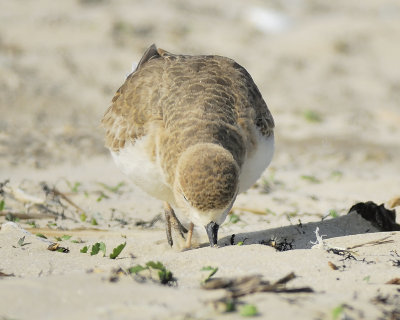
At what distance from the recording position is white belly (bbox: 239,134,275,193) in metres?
5.45

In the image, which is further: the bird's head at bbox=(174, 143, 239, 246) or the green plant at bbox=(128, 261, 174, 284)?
the bird's head at bbox=(174, 143, 239, 246)

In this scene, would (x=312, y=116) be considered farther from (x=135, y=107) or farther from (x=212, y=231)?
(x=212, y=231)

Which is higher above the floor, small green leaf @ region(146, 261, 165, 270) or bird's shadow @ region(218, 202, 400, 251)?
bird's shadow @ region(218, 202, 400, 251)

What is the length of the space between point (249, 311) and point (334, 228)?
2.81m

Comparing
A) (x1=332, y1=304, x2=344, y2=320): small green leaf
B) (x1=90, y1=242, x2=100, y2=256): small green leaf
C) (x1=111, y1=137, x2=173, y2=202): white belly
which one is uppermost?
(x1=111, y1=137, x2=173, y2=202): white belly

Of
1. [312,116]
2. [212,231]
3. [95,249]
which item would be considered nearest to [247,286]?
[212,231]

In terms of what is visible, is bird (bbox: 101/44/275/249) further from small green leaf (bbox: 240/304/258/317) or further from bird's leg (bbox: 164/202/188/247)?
small green leaf (bbox: 240/304/258/317)

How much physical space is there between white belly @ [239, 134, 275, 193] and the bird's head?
445 millimetres

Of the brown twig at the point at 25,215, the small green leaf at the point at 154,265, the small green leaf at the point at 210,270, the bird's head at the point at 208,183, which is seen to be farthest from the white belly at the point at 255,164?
the brown twig at the point at 25,215

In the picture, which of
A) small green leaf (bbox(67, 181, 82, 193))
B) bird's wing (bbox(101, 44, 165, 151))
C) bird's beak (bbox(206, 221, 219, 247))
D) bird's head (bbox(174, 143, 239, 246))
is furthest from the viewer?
small green leaf (bbox(67, 181, 82, 193))

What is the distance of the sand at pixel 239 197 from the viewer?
351 centimetres

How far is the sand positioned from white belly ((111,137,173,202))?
0.49m

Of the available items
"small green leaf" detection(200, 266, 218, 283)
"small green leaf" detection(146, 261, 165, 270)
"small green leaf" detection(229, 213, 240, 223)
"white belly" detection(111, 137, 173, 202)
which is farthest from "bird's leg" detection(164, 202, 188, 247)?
"small green leaf" detection(146, 261, 165, 270)

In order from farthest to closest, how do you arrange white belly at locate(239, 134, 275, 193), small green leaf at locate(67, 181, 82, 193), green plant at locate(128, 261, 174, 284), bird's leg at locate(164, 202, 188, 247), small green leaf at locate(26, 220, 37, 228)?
small green leaf at locate(67, 181, 82, 193) < bird's leg at locate(164, 202, 188, 247) < small green leaf at locate(26, 220, 37, 228) < white belly at locate(239, 134, 275, 193) < green plant at locate(128, 261, 174, 284)
